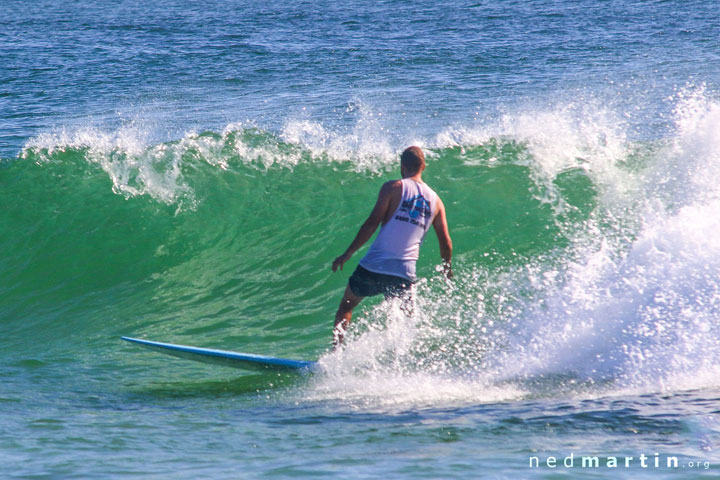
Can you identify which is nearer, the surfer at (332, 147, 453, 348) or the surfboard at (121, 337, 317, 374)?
the surfer at (332, 147, 453, 348)

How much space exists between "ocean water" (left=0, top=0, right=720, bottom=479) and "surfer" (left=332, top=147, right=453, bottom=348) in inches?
15.6

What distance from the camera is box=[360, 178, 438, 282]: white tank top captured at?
5.10 m

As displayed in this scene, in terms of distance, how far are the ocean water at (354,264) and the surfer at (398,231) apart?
1.30 feet

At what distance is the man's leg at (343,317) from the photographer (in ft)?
17.7

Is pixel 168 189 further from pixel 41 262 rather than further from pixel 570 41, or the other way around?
pixel 570 41

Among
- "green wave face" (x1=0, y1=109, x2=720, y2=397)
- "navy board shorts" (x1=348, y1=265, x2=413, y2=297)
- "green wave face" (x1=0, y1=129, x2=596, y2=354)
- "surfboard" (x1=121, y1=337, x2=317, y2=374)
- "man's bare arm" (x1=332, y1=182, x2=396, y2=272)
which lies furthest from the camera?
"green wave face" (x1=0, y1=129, x2=596, y2=354)

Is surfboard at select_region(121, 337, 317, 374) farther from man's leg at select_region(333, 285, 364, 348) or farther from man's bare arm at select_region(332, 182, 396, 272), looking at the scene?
man's bare arm at select_region(332, 182, 396, 272)

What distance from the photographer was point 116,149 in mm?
10297

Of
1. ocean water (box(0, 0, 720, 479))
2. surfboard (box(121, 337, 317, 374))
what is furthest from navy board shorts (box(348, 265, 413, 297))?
surfboard (box(121, 337, 317, 374))

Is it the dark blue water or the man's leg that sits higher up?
the dark blue water

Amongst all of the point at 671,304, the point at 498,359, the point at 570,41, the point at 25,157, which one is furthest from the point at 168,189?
the point at 570,41

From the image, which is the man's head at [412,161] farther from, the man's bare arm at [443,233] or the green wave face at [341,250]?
the green wave face at [341,250]

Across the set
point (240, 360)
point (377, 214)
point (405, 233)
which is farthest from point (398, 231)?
point (240, 360)

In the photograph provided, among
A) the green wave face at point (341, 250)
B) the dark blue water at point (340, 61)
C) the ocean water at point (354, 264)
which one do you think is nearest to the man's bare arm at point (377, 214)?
the green wave face at point (341, 250)
